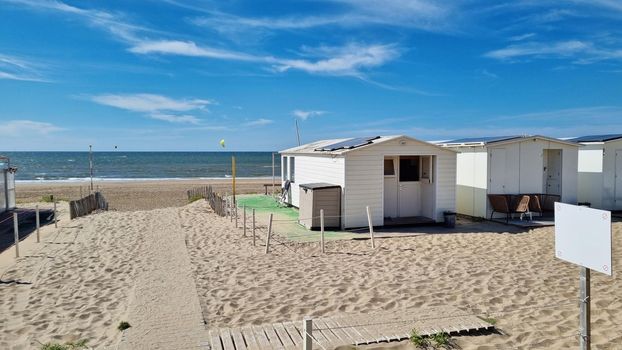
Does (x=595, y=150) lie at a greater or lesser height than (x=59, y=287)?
greater

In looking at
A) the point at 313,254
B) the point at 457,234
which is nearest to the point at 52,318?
the point at 313,254

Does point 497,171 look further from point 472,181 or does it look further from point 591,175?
point 591,175

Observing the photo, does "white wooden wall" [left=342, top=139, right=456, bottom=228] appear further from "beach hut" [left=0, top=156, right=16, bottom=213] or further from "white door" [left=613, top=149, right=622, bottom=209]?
"beach hut" [left=0, top=156, right=16, bottom=213]

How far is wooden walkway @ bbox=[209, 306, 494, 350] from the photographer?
17.7 ft

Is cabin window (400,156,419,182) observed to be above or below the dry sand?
above

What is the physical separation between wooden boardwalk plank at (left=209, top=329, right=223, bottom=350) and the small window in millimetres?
9658

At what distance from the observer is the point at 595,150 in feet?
56.0

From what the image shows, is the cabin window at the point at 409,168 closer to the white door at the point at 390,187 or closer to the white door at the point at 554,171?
the white door at the point at 390,187

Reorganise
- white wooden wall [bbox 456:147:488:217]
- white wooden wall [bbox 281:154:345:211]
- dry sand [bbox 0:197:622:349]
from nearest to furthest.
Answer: dry sand [bbox 0:197:622:349] < white wooden wall [bbox 281:154:345:211] < white wooden wall [bbox 456:147:488:217]

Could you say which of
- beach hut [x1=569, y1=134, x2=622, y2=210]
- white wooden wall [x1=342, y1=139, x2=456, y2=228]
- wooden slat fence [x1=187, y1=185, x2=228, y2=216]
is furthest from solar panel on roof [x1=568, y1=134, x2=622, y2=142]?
wooden slat fence [x1=187, y1=185, x2=228, y2=216]

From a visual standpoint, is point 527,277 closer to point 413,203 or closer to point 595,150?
point 413,203

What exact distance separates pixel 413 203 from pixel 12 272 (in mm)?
10865

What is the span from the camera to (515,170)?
15.2 metres

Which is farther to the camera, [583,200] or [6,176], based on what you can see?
[6,176]
